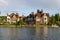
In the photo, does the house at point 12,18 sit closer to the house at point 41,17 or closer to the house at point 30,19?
the house at point 30,19

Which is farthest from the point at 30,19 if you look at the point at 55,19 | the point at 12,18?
the point at 55,19

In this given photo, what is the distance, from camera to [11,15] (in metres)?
122

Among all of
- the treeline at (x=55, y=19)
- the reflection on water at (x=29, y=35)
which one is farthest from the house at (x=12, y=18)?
the reflection on water at (x=29, y=35)

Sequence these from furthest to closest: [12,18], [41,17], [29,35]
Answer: [12,18] → [41,17] → [29,35]

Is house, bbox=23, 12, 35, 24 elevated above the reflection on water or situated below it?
above

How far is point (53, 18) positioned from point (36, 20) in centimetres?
927

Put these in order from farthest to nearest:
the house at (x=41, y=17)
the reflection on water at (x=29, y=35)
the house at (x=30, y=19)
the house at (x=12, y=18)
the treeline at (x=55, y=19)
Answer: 1. the house at (x=12, y=18)
2. the house at (x=30, y=19)
3. the house at (x=41, y=17)
4. the treeline at (x=55, y=19)
5. the reflection on water at (x=29, y=35)

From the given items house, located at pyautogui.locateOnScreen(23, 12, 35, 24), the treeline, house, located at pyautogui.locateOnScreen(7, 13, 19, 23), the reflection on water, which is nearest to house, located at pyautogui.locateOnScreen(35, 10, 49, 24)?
house, located at pyautogui.locateOnScreen(23, 12, 35, 24)

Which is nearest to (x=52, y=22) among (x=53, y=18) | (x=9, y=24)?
(x=53, y=18)

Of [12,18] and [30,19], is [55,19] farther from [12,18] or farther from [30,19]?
[12,18]

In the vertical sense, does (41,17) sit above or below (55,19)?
above

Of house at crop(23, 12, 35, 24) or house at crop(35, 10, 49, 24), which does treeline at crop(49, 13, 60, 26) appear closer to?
house at crop(35, 10, 49, 24)

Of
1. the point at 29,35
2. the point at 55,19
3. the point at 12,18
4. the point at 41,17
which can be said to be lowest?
the point at 29,35

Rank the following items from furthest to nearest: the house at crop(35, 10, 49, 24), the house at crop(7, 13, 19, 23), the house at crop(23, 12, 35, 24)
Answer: the house at crop(7, 13, 19, 23) < the house at crop(23, 12, 35, 24) < the house at crop(35, 10, 49, 24)
